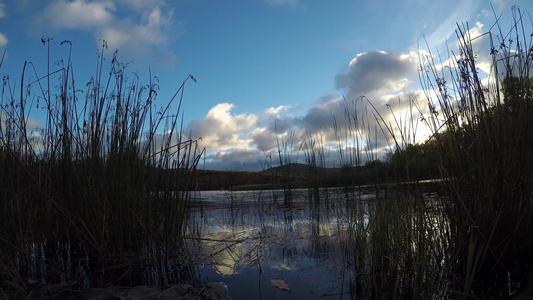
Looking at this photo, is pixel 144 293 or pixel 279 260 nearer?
pixel 144 293

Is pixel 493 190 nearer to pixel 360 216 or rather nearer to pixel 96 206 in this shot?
pixel 360 216

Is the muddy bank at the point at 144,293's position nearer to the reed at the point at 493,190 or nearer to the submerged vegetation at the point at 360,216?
the submerged vegetation at the point at 360,216

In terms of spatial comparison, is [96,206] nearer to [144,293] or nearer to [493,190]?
[144,293]

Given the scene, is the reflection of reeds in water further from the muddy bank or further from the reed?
the reed

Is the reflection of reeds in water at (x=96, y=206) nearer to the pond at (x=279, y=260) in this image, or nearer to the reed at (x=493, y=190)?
the pond at (x=279, y=260)

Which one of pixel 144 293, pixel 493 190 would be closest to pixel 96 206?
pixel 144 293

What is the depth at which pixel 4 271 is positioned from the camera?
1.98 meters

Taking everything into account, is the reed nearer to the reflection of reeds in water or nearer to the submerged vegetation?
the submerged vegetation

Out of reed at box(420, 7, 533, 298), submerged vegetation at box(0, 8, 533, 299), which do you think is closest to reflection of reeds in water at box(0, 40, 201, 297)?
submerged vegetation at box(0, 8, 533, 299)

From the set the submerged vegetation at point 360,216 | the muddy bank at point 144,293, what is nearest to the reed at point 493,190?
the submerged vegetation at point 360,216

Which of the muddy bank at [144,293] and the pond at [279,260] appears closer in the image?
the muddy bank at [144,293]

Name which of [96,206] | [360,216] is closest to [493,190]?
[360,216]

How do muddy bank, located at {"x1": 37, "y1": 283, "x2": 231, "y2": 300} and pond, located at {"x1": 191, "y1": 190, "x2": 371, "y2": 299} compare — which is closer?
muddy bank, located at {"x1": 37, "y1": 283, "x2": 231, "y2": 300}

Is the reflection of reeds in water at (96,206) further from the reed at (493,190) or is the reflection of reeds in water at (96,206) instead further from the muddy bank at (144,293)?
the reed at (493,190)
